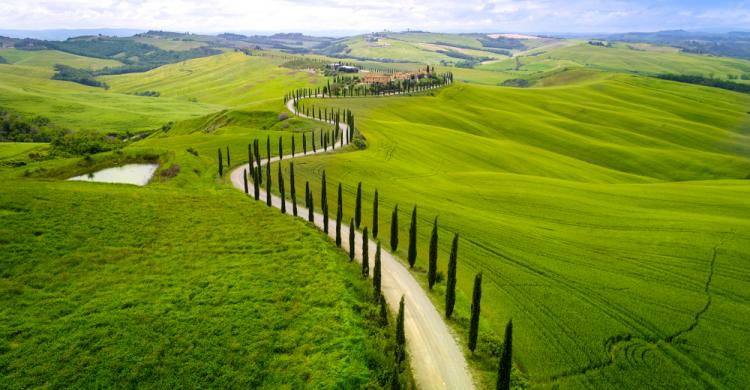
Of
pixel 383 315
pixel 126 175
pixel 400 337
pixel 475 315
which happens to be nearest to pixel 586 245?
pixel 475 315

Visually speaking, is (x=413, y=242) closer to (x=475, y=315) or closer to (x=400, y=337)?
(x=475, y=315)

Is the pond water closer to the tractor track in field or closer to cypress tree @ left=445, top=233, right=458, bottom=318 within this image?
cypress tree @ left=445, top=233, right=458, bottom=318

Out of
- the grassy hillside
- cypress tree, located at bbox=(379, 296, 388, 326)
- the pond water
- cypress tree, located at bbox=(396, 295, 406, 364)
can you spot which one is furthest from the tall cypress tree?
the pond water

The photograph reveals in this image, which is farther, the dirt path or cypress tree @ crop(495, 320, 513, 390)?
the dirt path

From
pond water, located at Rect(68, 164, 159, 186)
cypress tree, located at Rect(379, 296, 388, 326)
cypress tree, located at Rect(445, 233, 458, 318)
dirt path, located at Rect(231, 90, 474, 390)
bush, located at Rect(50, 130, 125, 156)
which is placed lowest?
dirt path, located at Rect(231, 90, 474, 390)

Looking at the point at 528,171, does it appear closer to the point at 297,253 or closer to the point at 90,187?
the point at 297,253

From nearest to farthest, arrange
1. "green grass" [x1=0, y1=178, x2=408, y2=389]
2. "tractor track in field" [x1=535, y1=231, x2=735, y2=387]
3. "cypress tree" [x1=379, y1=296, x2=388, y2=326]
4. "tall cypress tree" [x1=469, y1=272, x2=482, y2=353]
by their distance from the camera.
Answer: "green grass" [x1=0, y1=178, x2=408, y2=389] < "tractor track in field" [x1=535, y1=231, x2=735, y2=387] < "tall cypress tree" [x1=469, y1=272, x2=482, y2=353] < "cypress tree" [x1=379, y1=296, x2=388, y2=326]
